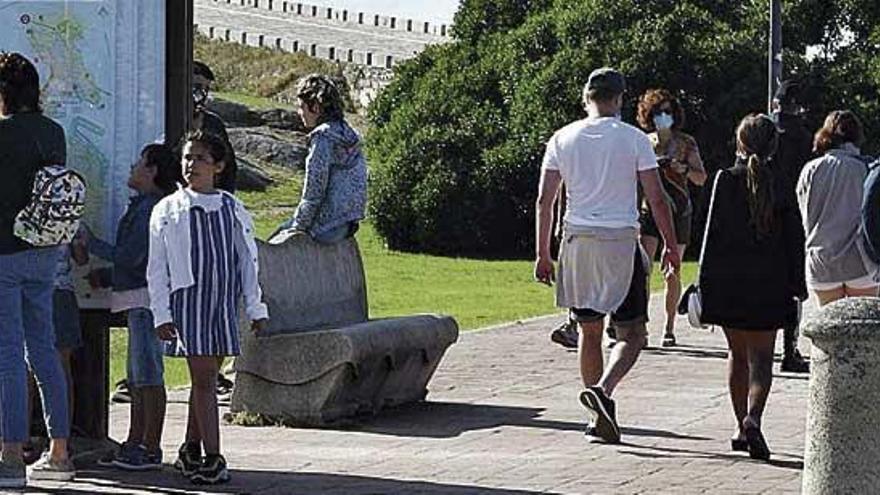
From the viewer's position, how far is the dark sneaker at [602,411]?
11508 millimetres

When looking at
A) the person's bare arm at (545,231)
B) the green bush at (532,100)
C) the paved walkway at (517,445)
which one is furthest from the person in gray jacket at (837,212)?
the green bush at (532,100)

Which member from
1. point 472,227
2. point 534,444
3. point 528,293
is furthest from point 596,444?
point 472,227

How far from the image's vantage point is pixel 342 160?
12.6 meters

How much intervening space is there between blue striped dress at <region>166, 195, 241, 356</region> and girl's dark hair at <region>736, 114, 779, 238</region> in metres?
2.84

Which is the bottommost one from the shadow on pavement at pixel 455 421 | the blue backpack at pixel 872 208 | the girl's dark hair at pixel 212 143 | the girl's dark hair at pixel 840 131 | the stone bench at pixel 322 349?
the shadow on pavement at pixel 455 421

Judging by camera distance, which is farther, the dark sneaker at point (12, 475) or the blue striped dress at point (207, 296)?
the blue striped dress at point (207, 296)

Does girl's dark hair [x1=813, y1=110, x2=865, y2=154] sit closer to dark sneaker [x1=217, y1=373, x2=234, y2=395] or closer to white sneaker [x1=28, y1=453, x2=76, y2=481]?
dark sneaker [x1=217, y1=373, x2=234, y2=395]

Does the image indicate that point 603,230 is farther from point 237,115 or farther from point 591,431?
point 237,115

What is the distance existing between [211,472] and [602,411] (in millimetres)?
2419

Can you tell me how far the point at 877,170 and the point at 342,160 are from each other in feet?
10.3

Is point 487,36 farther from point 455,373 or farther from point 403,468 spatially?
point 403,468

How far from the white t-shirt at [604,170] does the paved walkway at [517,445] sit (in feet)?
4.09

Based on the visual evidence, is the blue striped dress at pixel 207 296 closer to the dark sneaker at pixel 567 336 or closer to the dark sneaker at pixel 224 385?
the dark sneaker at pixel 224 385

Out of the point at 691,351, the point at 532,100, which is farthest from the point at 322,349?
the point at 532,100
